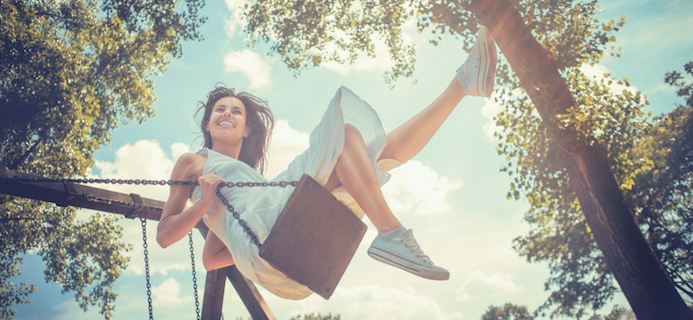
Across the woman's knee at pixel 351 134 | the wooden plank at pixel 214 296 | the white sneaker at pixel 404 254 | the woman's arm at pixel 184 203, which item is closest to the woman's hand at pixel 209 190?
the woman's arm at pixel 184 203

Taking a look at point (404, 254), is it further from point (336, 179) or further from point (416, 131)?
point (416, 131)

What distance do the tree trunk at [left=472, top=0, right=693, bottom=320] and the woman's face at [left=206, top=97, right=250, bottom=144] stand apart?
12.2 ft

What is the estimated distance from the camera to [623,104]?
5.62 meters

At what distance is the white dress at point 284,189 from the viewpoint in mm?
1937

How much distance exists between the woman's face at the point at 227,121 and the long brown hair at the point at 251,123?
24 centimetres

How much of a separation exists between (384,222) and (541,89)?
3963 mm

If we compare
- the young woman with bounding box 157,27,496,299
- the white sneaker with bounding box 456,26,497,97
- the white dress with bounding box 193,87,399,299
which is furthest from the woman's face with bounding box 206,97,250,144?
the white sneaker with bounding box 456,26,497,97

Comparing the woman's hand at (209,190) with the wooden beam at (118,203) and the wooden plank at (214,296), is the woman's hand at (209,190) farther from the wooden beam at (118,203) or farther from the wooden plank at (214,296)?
the wooden plank at (214,296)

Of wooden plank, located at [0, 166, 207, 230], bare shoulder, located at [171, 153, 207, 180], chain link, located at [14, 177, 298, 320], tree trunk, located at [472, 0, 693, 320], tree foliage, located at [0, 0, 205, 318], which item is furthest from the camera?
tree foliage, located at [0, 0, 205, 318]

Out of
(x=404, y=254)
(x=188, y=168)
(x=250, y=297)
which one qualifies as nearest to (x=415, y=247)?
(x=404, y=254)

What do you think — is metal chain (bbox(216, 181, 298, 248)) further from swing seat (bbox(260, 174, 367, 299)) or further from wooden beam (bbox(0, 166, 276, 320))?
wooden beam (bbox(0, 166, 276, 320))

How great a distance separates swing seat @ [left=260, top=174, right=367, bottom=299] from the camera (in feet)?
5.99

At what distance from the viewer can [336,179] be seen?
2.06m

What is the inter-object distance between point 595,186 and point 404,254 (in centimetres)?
375
